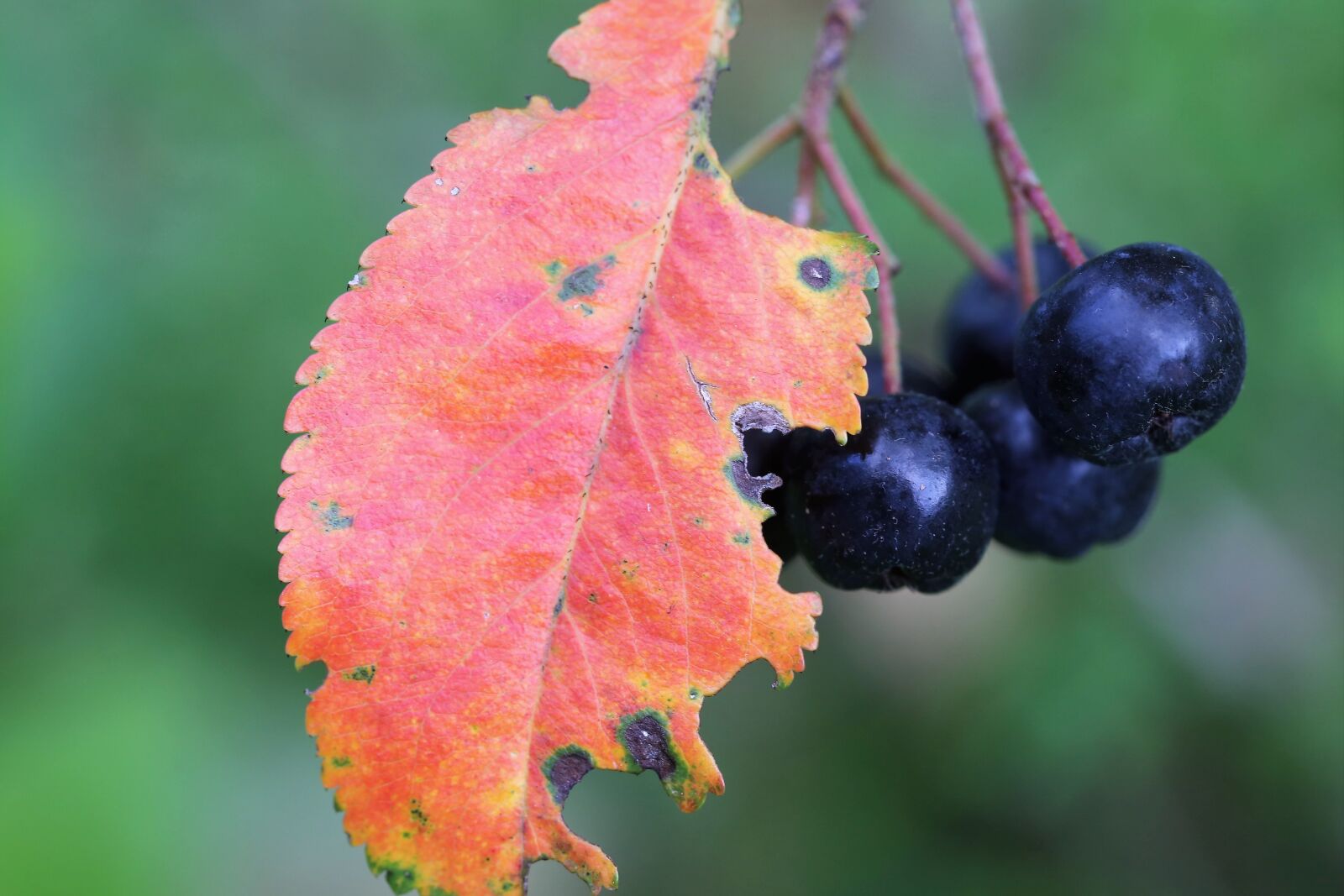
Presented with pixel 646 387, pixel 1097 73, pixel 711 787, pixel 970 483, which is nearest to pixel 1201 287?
pixel 970 483

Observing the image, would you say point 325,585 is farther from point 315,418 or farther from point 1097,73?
point 1097,73

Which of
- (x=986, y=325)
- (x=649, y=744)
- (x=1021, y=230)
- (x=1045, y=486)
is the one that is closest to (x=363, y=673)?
(x=649, y=744)

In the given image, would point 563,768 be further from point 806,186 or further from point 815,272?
point 806,186

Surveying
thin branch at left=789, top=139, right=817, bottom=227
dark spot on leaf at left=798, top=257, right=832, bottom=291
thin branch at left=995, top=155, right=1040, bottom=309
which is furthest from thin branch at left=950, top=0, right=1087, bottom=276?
dark spot on leaf at left=798, top=257, right=832, bottom=291

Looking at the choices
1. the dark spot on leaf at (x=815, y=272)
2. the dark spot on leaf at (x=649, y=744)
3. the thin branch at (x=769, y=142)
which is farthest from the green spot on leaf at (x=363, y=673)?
the thin branch at (x=769, y=142)

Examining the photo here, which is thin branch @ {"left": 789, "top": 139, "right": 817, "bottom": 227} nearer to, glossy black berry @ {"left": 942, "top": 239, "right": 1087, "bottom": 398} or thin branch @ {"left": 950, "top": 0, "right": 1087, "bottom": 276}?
thin branch @ {"left": 950, "top": 0, "right": 1087, "bottom": 276}

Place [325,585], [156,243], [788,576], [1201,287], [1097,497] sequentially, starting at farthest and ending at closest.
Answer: [788,576], [156,243], [1097,497], [1201,287], [325,585]

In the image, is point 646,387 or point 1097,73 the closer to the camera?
point 646,387
